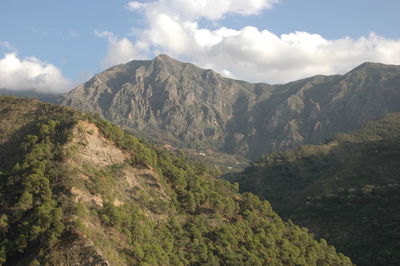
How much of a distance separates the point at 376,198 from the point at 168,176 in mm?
100166

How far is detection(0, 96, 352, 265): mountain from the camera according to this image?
164ft

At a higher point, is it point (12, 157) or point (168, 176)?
point (12, 157)

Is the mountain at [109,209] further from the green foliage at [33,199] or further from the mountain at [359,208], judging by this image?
the mountain at [359,208]

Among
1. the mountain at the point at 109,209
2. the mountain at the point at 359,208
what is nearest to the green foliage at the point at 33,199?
the mountain at the point at 109,209

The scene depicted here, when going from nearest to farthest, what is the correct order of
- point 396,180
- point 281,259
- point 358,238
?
point 281,259 < point 358,238 < point 396,180

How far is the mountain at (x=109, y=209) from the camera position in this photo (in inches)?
1972

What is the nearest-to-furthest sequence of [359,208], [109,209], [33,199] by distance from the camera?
[33,199]
[109,209]
[359,208]

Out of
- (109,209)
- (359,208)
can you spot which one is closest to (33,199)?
(109,209)

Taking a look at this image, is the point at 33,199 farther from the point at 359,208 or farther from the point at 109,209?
the point at 359,208

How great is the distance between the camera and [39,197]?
187ft

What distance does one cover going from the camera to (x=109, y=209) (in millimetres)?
59219

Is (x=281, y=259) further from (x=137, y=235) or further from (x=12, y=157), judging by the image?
(x=12, y=157)

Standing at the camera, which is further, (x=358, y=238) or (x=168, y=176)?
(x=358, y=238)

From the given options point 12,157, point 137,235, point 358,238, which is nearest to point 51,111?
point 12,157
